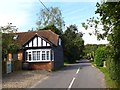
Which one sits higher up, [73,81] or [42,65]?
[42,65]

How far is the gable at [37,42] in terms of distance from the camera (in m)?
44.6

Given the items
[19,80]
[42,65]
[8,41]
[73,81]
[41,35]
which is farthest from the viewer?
[41,35]

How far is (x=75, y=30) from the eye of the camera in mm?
98188

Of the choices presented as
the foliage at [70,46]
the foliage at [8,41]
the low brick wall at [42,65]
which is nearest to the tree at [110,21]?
the foliage at [8,41]

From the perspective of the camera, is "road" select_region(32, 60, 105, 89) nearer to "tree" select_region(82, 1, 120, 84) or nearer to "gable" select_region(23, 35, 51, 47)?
"tree" select_region(82, 1, 120, 84)

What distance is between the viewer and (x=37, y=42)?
4494cm

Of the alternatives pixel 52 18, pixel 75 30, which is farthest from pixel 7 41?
pixel 75 30

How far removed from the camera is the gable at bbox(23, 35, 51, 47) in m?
44.6

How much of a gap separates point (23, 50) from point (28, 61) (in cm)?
193

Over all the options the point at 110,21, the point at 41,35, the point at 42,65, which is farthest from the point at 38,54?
the point at 110,21

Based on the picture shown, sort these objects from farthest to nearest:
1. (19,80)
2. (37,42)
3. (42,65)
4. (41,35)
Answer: (41,35) < (37,42) < (42,65) < (19,80)

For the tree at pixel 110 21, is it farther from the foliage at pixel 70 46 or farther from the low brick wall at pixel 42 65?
the foliage at pixel 70 46

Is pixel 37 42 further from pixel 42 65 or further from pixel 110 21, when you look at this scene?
pixel 110 21

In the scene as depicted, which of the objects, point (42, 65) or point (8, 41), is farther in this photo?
point (42, 65)
